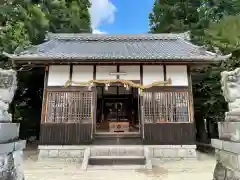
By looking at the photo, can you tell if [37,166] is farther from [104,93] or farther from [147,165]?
[104,93]

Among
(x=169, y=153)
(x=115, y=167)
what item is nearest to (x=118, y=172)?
(x=115, y=167)

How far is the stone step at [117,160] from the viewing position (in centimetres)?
724

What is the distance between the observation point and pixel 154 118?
863cm

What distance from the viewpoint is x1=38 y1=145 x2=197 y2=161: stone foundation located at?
8141 mm

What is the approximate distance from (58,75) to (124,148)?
4288 millimetres

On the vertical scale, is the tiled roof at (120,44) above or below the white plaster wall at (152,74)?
above

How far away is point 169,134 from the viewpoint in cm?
845

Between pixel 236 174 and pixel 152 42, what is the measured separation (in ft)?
34.3

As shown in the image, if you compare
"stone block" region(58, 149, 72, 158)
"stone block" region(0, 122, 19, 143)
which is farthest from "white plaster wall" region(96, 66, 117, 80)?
"stone block" region(0, 122, 19, 143)

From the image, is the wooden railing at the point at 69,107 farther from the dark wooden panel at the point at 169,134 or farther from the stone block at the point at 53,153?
the dark wooden panel at the point at 169,134

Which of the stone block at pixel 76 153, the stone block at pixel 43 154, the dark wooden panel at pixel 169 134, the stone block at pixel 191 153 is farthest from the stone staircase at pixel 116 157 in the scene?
the stone block at pixel 191 153

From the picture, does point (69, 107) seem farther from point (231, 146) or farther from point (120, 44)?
point (231, 146)

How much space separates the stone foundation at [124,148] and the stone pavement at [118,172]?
23.6 inches

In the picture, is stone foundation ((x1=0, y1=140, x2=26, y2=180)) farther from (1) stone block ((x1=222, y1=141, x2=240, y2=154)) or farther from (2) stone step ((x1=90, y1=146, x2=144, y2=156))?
(2) stone step ((x1=90, y1=146, x2=144, y2=156))
